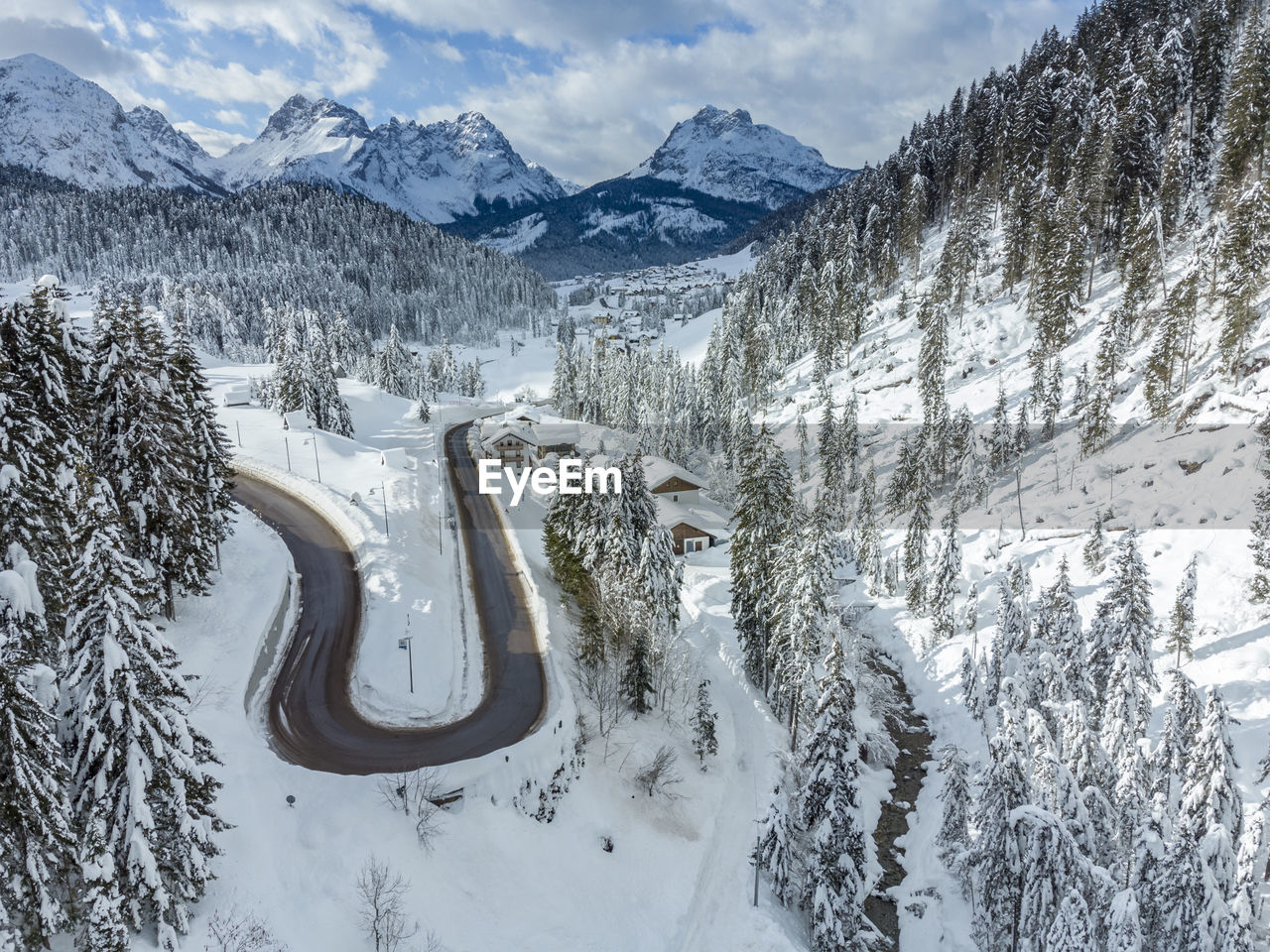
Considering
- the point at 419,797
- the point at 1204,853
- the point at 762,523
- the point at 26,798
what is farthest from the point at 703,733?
the point at 26,798

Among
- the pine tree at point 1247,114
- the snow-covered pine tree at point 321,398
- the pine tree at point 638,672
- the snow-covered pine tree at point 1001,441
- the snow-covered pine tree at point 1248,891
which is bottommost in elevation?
the snow-covered pine tree at point 1248,891

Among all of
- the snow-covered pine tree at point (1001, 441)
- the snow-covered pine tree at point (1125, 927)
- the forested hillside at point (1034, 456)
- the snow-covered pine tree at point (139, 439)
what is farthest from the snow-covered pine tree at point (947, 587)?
the snow-covered pine tree at point (139, 439)

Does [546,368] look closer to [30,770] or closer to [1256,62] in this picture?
[1256,62]

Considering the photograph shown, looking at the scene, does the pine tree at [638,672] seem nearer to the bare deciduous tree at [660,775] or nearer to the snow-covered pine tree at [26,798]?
the bare deciduous tree at [660,775]

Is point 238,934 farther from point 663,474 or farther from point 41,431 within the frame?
point 663,474

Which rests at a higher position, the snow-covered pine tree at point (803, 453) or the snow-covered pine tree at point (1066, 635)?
the snow-covered pine tree at point (803, 453)

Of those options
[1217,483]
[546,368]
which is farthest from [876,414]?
[546,368]
